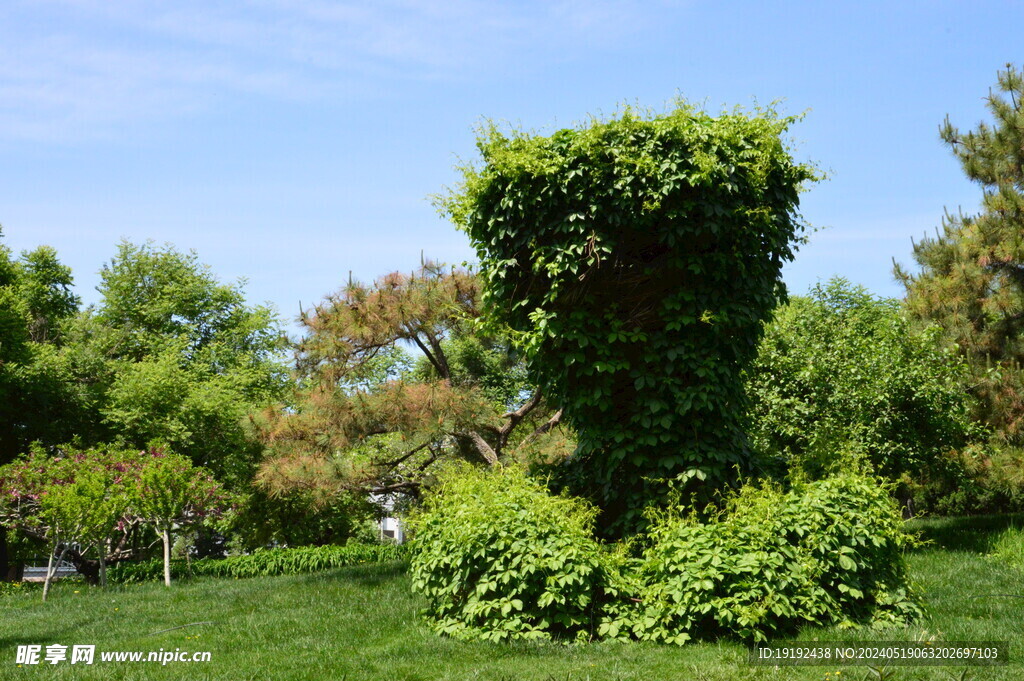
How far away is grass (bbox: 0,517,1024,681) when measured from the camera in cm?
655

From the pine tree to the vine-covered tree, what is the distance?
8.88 m

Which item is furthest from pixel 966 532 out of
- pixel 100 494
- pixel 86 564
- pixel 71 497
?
pixel 86 564

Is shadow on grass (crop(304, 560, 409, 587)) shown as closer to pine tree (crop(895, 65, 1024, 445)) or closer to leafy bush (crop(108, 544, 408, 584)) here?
leafy bush (crop(108, 544, 408, 584))

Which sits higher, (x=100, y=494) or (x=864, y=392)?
(x=864, y=392)

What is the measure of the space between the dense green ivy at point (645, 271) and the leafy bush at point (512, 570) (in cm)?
140

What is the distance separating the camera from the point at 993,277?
1686 cm

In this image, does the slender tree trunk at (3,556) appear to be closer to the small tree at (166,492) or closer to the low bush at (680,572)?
the small tree at (166,492)

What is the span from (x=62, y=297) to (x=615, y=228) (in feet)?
92.0

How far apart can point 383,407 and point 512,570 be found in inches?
238

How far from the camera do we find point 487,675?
6.48 metres

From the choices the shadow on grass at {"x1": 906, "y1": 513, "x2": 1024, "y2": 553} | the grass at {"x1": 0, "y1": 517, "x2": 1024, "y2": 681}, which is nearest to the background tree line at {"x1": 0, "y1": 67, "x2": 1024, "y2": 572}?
the shadow on grass at {"x1": 906, "y1": 513, "x2": 1024, "y2": 553}

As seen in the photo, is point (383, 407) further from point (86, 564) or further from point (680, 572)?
point (86, 564)

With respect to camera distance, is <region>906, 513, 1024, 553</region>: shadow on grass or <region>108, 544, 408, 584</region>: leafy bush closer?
<region>906, 513, 1024, 553</region>: shadow on grass

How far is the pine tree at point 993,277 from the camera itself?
16.3 m
